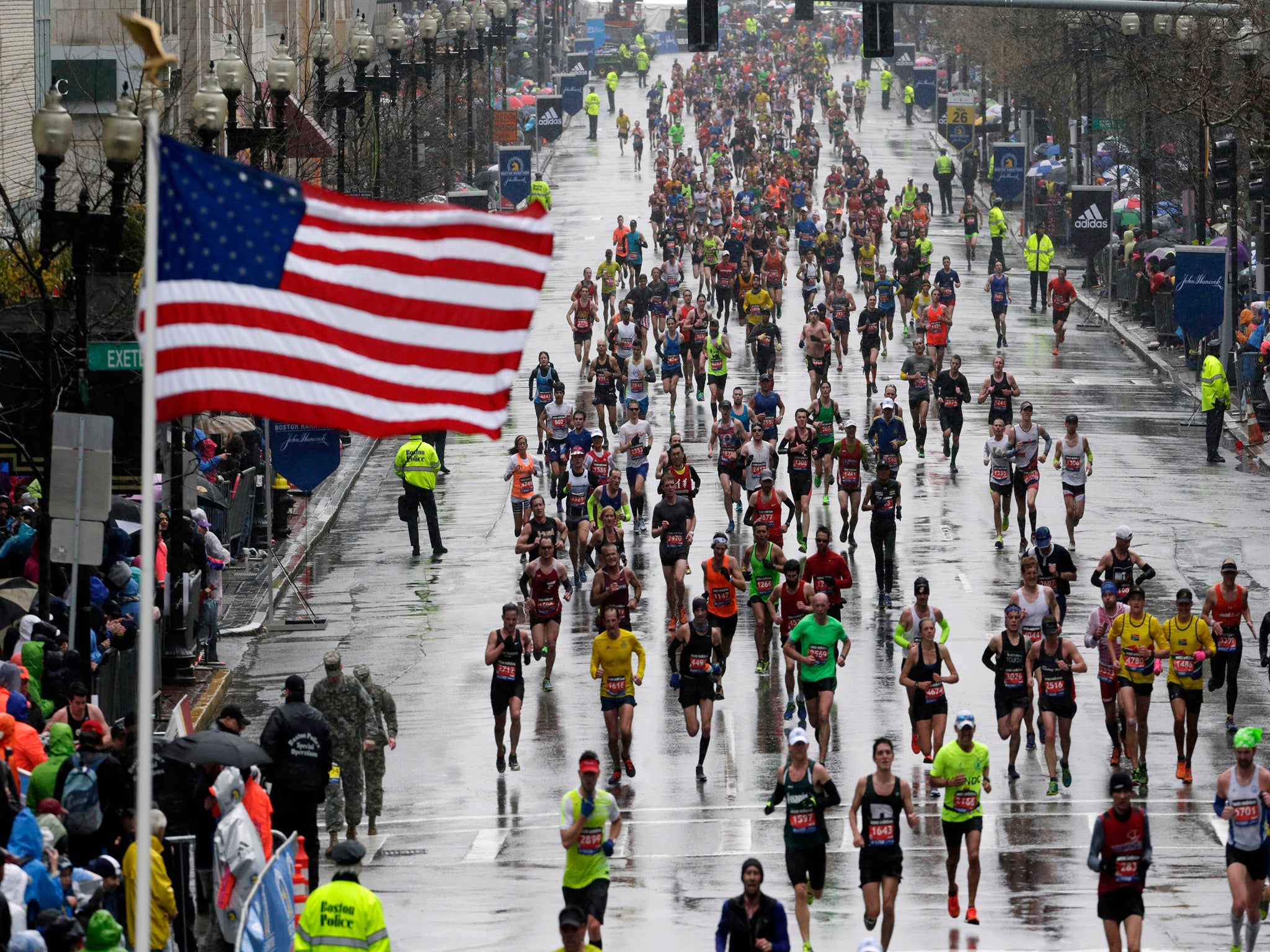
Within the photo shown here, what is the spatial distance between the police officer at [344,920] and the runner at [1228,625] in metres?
10.5

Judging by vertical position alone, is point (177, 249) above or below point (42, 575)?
above

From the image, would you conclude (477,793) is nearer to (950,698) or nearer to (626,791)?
(626,791)

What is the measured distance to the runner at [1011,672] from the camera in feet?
65.3

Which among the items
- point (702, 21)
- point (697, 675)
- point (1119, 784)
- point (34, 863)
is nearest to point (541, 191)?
Answer: point (702, 21)

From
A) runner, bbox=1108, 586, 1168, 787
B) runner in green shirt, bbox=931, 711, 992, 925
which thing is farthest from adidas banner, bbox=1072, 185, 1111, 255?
runner in green shirt, bbox=931, 711, 992, 925

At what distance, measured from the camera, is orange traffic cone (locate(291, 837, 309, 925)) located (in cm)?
1472

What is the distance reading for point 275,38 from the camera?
193 feet

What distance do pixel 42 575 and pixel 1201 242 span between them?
30927 mm

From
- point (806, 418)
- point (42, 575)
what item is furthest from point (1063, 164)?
point (42, 575)

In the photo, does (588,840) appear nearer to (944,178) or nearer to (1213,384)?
(1213,384)

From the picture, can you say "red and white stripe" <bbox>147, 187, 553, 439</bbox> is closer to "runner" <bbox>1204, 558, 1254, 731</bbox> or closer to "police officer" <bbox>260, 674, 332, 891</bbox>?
"police officer" <bbox>260, 674, 332, 891</bbox>

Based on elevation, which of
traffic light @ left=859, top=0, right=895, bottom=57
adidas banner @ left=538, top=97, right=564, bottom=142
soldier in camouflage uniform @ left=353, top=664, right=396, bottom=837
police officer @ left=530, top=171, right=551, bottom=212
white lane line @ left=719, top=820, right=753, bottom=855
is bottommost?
white lane line @ left=719, top=820, right=753, bottom=855

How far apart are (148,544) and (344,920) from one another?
450 cm

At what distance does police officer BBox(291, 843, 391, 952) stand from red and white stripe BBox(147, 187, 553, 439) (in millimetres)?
3457
